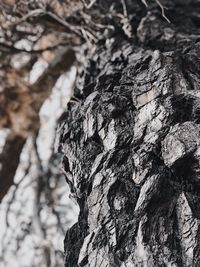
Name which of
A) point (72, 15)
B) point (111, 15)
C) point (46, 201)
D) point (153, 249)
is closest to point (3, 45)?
point (72, 15)

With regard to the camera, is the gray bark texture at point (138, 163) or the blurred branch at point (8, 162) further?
the blurred branch at point (8, 162)

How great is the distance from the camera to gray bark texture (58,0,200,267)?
4.51 feet

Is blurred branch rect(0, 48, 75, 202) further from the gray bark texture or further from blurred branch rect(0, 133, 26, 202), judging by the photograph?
the gray bark texture

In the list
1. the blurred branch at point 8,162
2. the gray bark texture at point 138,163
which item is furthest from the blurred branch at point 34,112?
the gray bark texture at point 138,163

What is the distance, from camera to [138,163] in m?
1.57

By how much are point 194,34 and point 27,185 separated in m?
2.15

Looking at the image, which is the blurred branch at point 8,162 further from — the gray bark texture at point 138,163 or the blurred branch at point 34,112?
the gray bark texture at point 138,163

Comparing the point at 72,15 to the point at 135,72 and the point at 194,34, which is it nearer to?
the point at 194,34

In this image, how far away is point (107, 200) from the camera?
1519 millimetres

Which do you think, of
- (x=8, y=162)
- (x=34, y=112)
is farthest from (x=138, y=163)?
(x=34, y=112)

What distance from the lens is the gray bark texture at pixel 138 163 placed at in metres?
1.37

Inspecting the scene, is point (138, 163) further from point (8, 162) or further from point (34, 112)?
point (34, 112)

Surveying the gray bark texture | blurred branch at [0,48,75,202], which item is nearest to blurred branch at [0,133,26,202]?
blurred branch at [0,48,75,202]

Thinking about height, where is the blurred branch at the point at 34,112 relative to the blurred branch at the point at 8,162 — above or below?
above
